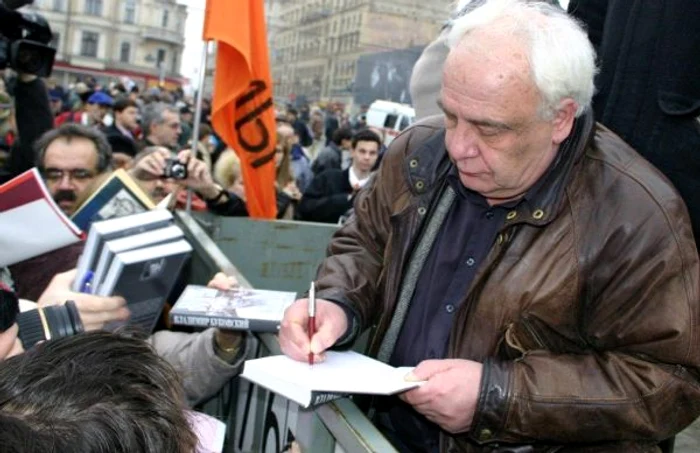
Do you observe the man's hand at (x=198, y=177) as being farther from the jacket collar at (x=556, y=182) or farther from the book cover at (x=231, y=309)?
the jacket collar at (x=556, y=182)

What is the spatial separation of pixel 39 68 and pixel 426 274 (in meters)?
3.41

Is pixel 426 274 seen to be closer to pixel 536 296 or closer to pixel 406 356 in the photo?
pixel 406 356

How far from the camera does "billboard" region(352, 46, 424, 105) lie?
74.8 feet

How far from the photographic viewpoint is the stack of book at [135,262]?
87.5 inches

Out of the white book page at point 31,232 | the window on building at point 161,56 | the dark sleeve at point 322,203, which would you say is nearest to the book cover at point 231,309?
the white book page at point 31,232

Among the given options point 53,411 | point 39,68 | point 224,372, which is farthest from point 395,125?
point 53,411

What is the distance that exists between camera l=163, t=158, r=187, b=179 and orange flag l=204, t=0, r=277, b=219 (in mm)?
607

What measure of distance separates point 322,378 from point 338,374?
0.21 ft

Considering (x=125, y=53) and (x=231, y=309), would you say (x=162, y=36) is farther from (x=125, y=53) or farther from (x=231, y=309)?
(x=231, y=309)

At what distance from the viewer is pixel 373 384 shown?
1.71 m

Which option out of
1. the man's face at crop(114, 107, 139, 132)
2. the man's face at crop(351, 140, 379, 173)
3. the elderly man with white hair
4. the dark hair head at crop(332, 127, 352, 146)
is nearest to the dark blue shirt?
the elderly man with white hair

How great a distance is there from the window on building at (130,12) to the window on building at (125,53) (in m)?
2.58

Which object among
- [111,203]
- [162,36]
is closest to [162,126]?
[111,203]

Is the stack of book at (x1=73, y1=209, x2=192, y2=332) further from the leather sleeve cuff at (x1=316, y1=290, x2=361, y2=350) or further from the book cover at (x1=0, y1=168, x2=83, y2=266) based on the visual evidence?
the leather sleeve cuff at (x1=316, y1=290, x2=361, y2=350)
